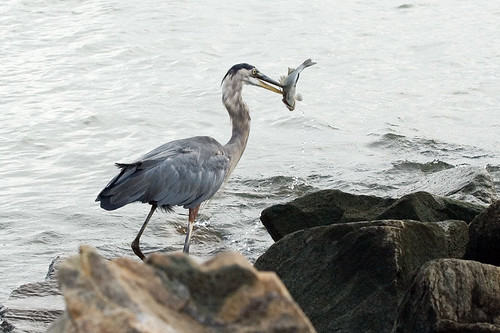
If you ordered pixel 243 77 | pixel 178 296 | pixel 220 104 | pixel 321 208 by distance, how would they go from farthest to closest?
pixel 220 104 < pixel 243 77 < pixel 321 208 < pixel 178 296

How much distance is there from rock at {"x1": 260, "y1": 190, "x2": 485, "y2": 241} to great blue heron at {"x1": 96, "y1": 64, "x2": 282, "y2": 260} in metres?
1.19

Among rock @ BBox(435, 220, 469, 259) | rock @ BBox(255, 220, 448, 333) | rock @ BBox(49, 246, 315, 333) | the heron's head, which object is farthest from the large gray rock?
rock @ BBox(49, 246, 315, 333)

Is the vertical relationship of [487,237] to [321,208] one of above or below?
above

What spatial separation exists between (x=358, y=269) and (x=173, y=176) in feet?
10.8

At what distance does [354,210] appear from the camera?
7332 millimetres

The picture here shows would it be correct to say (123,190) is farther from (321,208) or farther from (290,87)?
(290,87)

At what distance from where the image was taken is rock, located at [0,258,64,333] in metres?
6.12

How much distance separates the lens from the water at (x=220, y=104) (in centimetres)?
1069

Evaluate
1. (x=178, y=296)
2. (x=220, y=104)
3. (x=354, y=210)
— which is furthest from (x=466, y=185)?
(x=220, y=104)

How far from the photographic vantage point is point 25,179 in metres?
12.4

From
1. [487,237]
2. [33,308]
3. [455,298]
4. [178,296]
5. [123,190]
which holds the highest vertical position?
[178,296]

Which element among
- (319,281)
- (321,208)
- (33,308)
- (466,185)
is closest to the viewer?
(319,281)

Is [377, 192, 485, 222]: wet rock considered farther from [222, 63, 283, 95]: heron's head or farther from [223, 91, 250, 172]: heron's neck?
[222, 63, 283, 95]: heron's head

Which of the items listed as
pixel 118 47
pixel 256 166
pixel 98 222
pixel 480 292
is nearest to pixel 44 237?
pixel 98 222
